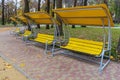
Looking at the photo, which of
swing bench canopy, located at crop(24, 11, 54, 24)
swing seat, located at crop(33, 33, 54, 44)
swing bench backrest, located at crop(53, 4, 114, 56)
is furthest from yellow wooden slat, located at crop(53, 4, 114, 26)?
swing seat, located at crop(33, 33, 54, 44)

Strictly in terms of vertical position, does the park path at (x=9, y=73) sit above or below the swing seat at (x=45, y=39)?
below

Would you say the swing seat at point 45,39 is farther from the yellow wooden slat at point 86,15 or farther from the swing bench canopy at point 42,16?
the yellow wooden slat at point 86,15

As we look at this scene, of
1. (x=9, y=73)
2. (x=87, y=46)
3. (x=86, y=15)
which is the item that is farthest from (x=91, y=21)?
(x=9, y=73)

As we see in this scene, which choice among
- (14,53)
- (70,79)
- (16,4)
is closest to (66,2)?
(16,4)

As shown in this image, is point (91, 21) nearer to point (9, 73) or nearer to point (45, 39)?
point (45, 39)

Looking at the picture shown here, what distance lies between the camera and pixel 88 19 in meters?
7.30

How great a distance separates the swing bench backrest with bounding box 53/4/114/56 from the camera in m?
6.32

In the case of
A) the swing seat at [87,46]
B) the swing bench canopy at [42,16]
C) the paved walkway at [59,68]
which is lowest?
the paved walkway at [59,68]

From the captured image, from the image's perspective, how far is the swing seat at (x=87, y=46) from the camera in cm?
670

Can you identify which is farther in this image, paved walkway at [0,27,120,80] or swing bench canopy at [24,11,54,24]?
swing bench canopy at [24,11,54,24]

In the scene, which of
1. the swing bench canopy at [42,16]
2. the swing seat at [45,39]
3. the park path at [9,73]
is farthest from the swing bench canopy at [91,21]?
the park path at [9,73]

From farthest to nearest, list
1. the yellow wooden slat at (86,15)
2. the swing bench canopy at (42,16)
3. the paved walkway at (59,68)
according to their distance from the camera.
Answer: the swing bench canopy at (42,16) < the yellow wooden slat at (86,15) < the paved walkway at (59,68)

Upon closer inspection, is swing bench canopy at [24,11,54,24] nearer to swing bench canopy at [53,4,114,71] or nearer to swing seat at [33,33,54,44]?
swing seat at [33,33,54,44]

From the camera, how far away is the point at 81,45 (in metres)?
7.48
